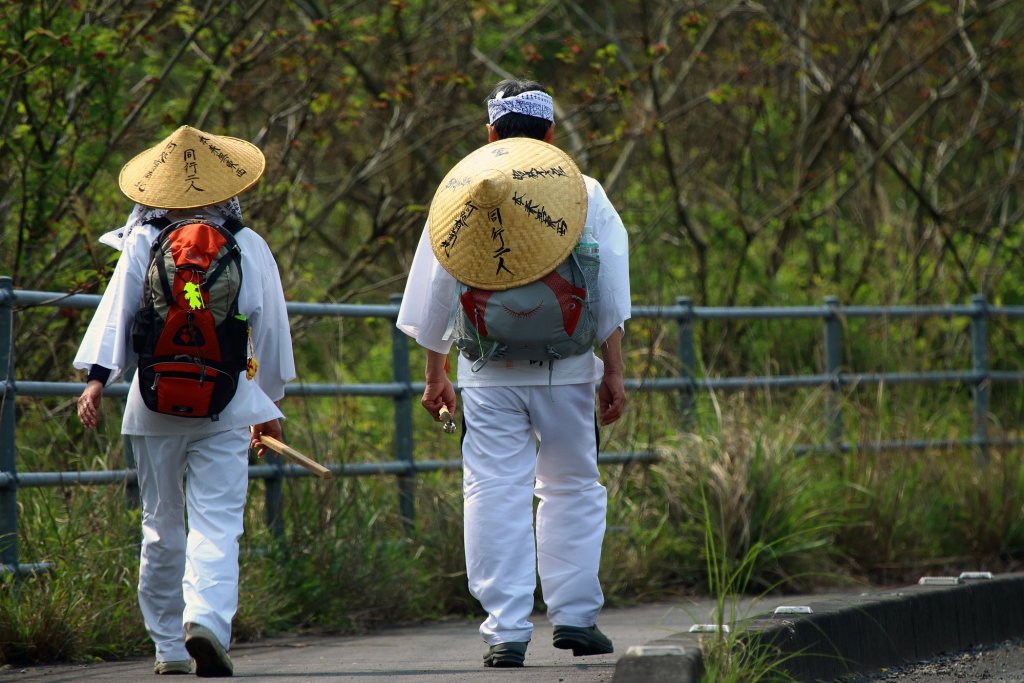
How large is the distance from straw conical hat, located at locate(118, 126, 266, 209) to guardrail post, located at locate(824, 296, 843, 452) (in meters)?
4.89

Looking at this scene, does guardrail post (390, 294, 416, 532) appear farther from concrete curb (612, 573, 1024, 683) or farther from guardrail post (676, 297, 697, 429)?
concrete curb (612, 573, 1024, 683)

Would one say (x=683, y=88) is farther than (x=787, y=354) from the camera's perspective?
Yes

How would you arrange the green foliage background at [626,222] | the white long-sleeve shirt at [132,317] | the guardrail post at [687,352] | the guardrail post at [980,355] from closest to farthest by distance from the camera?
the white long-sleeve shirt at [132,317] → the green foliage background at [626,222] → the guardrail post at [687,352] → the guardrail post at [980,355]

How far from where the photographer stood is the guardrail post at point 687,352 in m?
8.75

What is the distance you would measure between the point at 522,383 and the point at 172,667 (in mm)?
1497

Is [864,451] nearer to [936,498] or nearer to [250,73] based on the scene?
[936,498]

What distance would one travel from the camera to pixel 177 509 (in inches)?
200

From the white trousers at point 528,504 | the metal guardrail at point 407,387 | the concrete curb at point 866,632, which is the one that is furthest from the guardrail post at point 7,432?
the concrete curb at point 866,632

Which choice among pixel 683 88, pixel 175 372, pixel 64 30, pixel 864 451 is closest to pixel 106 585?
pixel 175 372

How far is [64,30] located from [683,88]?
25.2 ft

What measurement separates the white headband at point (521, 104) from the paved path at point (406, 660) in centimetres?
175

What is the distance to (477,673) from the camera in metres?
4.77

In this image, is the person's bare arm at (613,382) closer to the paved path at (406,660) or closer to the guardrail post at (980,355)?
the paved path at (406,660)

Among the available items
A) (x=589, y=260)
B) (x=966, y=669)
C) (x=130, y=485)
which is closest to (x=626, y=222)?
(x=130, y=485)
